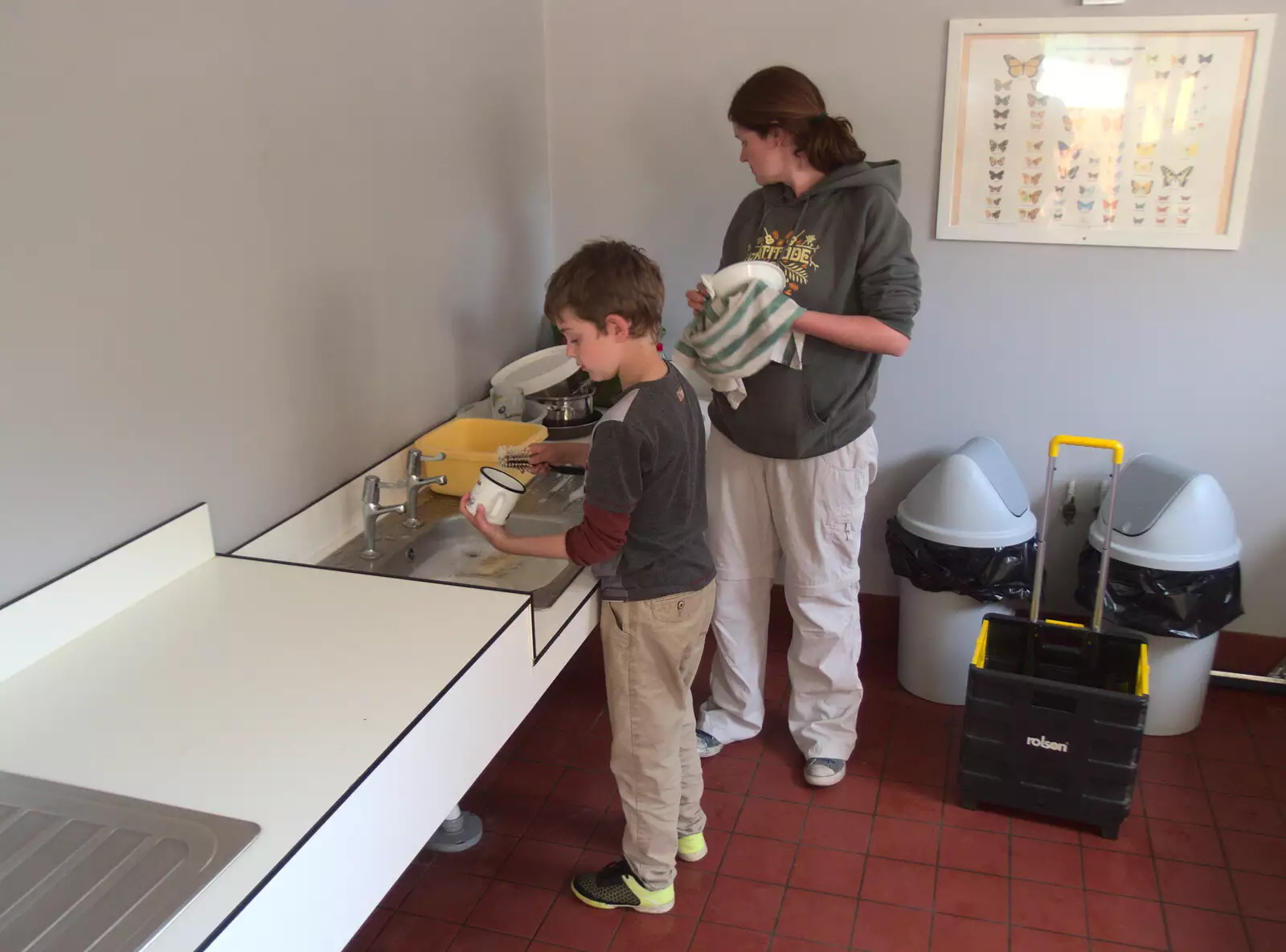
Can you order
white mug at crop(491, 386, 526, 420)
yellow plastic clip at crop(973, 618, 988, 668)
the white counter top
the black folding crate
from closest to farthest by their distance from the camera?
the white counter top → the black folding crate → yellow plastic clip at crop(973, 618, 988, 668) → white mug at crop(491, 386, 526, 420)

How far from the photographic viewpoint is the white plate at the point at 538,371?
98.5 inches

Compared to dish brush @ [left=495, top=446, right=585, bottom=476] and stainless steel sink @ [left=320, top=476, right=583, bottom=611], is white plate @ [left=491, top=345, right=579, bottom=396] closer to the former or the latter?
stainless steel sink @ [left=320, top=476, right=583, bottom=611]

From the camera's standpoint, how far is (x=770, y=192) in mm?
2211

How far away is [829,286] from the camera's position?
209cm

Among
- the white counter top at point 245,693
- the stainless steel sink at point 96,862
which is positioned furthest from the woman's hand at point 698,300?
the stainless steel sink at point 96,862

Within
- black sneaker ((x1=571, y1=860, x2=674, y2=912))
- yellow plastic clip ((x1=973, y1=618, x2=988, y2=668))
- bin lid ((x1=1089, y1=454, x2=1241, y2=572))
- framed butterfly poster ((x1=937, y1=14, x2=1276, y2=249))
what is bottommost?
black sneaker ((x1=571, y1=860, x2=674, y2=912))

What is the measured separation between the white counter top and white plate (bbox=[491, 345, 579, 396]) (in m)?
0.95

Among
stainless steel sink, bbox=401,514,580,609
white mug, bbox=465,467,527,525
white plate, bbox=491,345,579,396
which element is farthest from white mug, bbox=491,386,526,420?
white mug, bbox=465,467,527,525

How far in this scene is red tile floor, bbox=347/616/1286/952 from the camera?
1.93 metres

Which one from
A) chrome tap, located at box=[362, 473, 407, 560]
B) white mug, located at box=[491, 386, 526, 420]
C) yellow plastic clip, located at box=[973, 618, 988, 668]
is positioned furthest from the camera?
white mug, located at box=[491, 386, 526, 420]

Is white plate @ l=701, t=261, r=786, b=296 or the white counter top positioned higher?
white plate @ l=701, t=261, r=786, b=296

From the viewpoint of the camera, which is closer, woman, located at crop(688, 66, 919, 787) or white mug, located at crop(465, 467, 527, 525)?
white mug, located at crop(465, 467, 527, 525)

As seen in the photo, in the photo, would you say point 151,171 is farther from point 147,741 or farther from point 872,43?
point 872,43

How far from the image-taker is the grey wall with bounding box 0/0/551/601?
134cm
